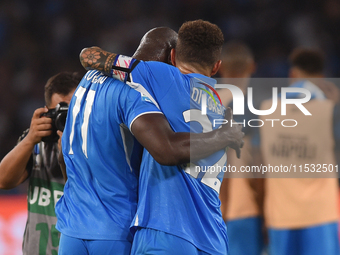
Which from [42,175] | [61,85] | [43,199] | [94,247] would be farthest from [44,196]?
[94,247]

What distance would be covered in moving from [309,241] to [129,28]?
5.60 meters

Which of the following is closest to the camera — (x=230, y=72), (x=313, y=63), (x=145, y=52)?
(x=145, y=52)

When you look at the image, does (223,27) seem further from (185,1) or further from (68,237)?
(68,237)

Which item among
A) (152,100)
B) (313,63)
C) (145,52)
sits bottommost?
(152,100)

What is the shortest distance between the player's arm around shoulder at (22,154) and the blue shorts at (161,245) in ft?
3.17

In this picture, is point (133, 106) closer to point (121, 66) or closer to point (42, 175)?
point (121, 66)

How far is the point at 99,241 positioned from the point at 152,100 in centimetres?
66

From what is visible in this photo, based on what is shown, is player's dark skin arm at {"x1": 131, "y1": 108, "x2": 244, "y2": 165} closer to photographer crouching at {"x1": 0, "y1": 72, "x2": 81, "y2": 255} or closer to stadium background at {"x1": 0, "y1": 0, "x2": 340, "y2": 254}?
photographer crouching at {"x1": 0, "y1": 72, "x2": 81, "y2": 255}

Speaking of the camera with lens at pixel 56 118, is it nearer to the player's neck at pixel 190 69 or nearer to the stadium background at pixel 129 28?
the player's neck at pixel 190 69

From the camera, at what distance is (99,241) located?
5.66 feet

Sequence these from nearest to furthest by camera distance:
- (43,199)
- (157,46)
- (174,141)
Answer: (174,141), (157,46), (43,199)

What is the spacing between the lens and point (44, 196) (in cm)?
247

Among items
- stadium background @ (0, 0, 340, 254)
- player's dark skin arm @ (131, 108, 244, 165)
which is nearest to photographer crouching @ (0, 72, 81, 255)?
player's dark skin arm @ (131, 108, 244, 165)

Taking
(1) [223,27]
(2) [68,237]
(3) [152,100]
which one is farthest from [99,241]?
(1) [223,27]
